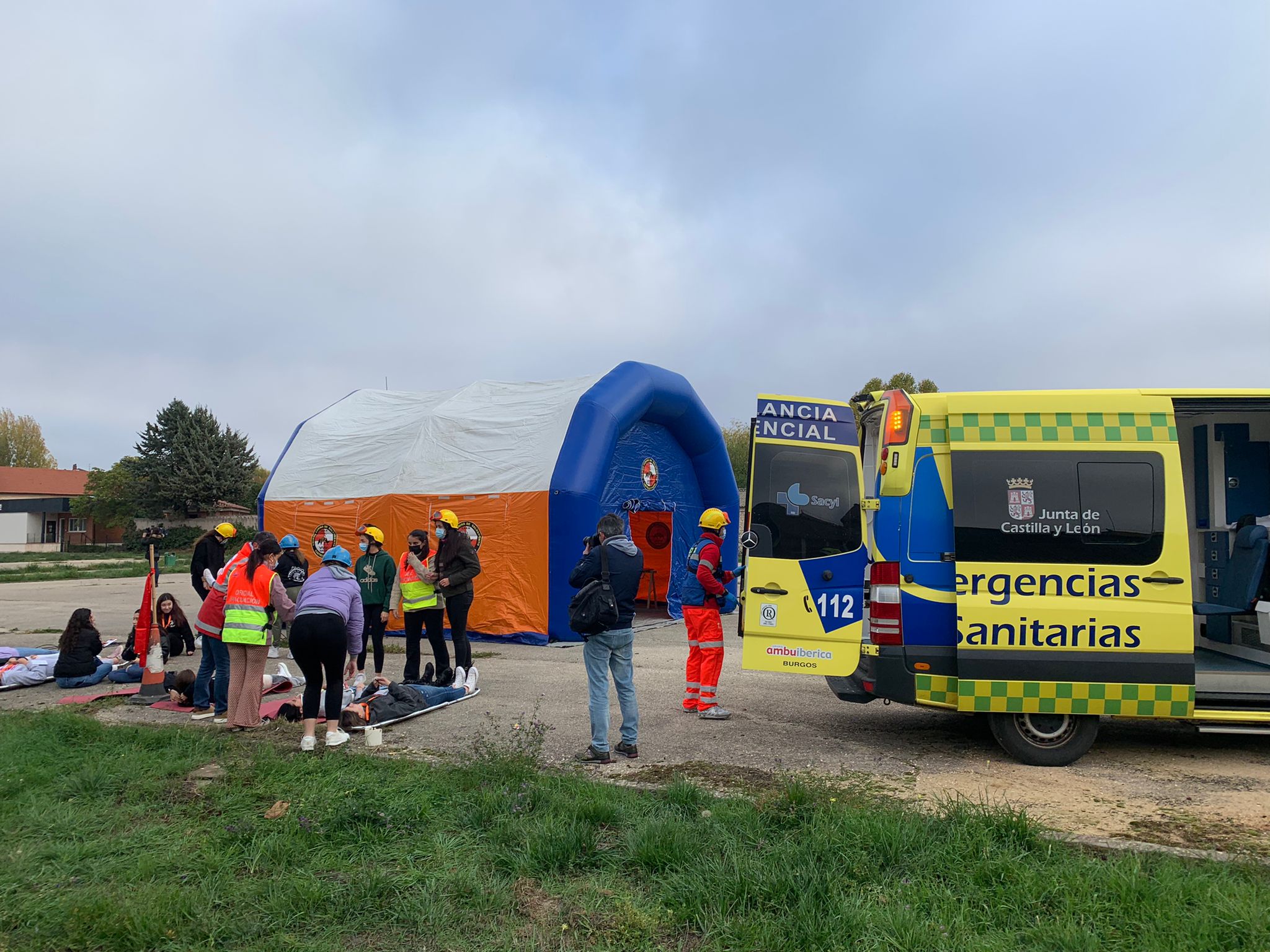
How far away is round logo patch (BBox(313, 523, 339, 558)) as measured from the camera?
52.0 ft

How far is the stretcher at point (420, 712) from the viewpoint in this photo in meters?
7.44

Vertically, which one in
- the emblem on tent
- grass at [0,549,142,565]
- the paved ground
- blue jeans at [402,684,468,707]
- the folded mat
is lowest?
the folded mat

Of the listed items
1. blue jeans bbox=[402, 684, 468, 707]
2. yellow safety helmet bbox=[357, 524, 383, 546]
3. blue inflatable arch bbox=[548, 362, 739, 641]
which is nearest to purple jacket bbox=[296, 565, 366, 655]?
blue jeans bbox=[402, 684, 468, 707]

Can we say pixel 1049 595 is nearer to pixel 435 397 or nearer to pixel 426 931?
pixel 426 931

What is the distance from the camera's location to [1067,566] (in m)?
6.18

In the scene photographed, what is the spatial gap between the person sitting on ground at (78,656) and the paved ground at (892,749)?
0.68 ft

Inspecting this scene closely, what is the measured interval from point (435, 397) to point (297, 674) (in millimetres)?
8049

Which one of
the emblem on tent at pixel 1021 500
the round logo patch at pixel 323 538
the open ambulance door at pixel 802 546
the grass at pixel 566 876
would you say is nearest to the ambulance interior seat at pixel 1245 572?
the emblem on tent at pixel 1021 500

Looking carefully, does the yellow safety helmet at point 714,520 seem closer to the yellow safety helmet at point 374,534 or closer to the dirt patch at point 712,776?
the dirt patch at point 712,776

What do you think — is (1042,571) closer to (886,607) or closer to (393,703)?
(886,607)

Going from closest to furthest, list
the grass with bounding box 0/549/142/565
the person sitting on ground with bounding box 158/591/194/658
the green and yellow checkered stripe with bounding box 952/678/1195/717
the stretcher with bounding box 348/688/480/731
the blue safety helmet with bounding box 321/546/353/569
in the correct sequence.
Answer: the green and yellow checkered stripe with bounding box 952/678/1195/717 → the blue safety helmet with bounding box 321/546/353/569 → the stretcher with bounding box 348/688/480/731 → the person sitting on ground with bounding box 158/591/194/658 → the grass with bounding box 0/549/142/565

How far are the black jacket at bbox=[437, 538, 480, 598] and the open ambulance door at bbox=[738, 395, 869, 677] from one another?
10.7 feet

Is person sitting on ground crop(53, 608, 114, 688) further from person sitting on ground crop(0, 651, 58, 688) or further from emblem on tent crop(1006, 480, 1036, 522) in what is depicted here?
emblem on tent crop(1006, 480, 1036, 522)

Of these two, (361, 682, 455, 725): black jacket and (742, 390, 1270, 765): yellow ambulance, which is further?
(361, 682, 455, 725): black jacket
